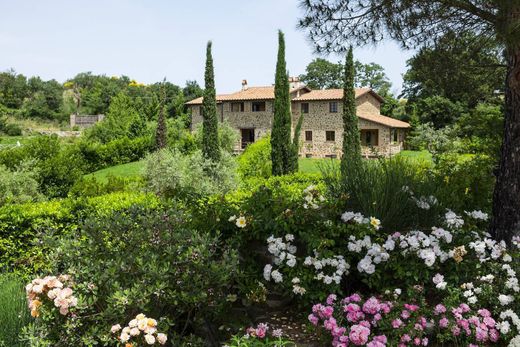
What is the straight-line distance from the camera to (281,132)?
17.9m

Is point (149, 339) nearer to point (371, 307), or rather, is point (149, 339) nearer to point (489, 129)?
point (371, 307)

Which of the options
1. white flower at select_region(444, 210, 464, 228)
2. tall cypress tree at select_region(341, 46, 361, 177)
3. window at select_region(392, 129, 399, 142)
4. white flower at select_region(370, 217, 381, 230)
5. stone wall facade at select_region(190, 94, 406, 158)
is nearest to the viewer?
white flower at select_region(370, 217, 381, 230)

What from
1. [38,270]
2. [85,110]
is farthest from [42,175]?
[85,110]

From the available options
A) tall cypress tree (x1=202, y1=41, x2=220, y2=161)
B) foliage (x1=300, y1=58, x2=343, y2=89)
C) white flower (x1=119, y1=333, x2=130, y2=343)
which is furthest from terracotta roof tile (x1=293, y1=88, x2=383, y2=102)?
white flower (x1=119, y1=333, x2=130, y2=343)

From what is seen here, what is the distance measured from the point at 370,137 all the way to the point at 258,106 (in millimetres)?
8568

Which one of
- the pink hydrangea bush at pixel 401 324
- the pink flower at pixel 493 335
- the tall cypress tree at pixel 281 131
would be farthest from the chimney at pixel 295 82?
the pink flower at pixel 493 335

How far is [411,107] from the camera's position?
3588cm

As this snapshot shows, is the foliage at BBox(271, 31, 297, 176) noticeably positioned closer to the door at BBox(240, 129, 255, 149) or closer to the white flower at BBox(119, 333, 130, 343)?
the door at BBox(240, 129, 255, 149)

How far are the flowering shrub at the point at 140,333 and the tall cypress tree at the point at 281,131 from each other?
49.5ft

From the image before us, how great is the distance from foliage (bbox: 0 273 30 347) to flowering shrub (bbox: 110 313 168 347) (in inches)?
42.2

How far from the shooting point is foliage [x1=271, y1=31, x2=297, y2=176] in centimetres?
1781

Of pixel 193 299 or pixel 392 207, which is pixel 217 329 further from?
pixel 392 207

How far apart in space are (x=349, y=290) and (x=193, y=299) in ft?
4.97

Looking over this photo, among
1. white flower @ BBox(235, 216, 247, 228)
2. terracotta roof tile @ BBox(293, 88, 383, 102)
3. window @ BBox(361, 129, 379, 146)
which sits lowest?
white flower @ BBox(235, 216, 247, 228)
